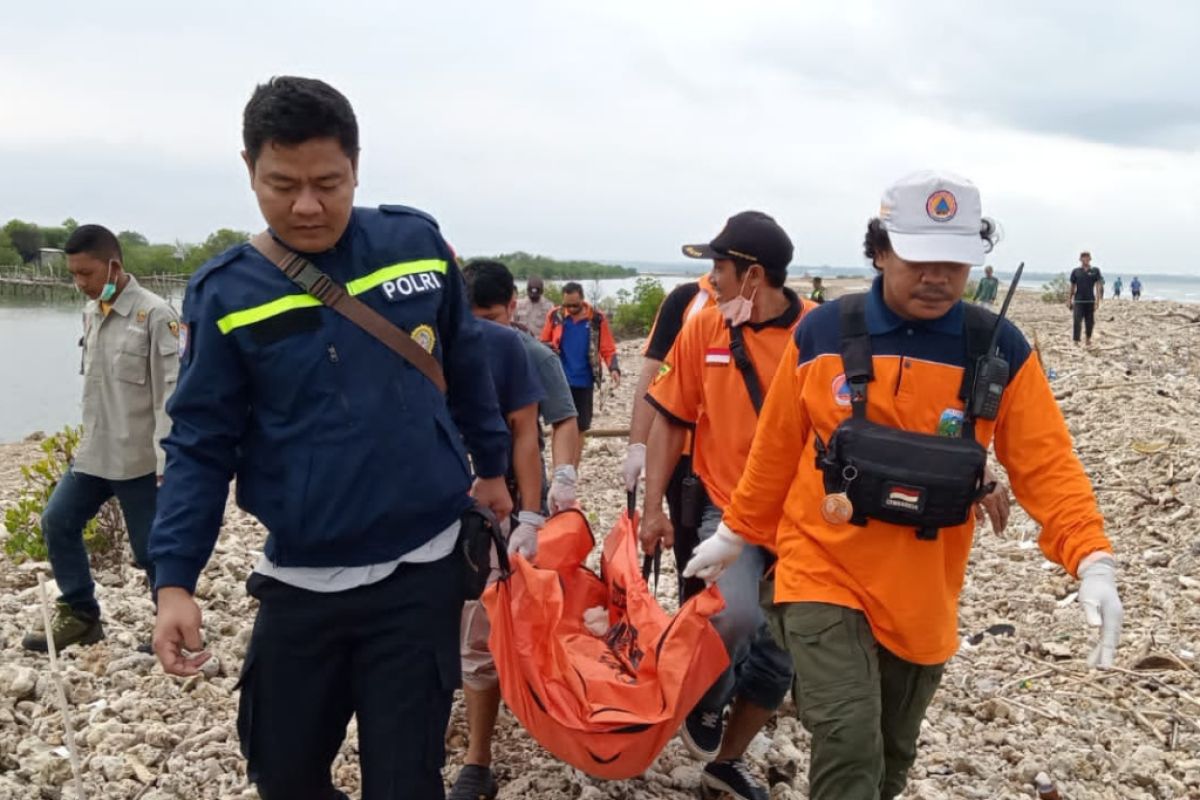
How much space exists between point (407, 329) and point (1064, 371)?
48.4 ft

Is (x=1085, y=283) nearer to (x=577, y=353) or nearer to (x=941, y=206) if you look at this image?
(x=577, y=353)

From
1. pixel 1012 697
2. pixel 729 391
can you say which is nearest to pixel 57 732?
pixel 729 391

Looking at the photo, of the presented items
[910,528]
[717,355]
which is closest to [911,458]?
[910,528]

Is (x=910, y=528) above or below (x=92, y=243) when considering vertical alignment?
below

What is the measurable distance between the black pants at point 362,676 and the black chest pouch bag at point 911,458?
3.41 feet

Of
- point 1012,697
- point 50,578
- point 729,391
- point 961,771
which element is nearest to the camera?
point 729,391

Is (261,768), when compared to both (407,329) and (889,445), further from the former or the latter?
(889,445)

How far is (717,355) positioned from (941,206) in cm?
126

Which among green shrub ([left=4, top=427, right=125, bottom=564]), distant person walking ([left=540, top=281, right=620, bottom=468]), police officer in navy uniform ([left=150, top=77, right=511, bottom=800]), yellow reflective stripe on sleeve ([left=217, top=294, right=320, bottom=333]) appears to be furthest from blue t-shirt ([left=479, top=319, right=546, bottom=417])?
distant person walking ([left=540, top=281, right=620, bottom=468])

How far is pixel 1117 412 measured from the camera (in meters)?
11.0

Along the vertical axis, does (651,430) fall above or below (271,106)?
below

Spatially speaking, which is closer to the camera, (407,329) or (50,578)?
(407,329)

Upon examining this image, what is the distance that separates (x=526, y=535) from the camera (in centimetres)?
360

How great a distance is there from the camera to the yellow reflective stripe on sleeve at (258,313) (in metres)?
2.21
